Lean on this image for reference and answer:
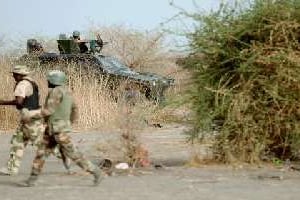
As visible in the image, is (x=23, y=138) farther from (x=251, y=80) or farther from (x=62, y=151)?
(x=251, y=80)

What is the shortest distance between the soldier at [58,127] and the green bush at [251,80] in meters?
2.96

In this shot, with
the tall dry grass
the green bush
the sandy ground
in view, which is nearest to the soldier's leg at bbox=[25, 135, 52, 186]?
the sandy ground

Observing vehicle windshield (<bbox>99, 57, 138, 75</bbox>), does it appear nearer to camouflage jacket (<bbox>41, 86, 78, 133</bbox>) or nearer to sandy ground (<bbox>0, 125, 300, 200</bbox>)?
sandy ground (<bbox>0, 125, 300, 200</bbox>)

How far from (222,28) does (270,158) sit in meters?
2.25

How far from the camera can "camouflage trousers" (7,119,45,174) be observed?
1001 centimetres

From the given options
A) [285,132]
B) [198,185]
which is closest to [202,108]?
[285,132]

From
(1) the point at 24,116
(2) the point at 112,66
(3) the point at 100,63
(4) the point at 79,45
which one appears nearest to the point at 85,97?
(3) the point at 100,63

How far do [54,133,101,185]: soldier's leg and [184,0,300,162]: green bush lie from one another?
289cm

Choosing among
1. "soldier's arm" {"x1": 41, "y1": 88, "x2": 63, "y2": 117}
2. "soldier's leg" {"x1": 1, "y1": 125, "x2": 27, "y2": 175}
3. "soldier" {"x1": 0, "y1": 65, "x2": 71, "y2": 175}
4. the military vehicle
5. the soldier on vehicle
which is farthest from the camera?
the soldier on vehicle

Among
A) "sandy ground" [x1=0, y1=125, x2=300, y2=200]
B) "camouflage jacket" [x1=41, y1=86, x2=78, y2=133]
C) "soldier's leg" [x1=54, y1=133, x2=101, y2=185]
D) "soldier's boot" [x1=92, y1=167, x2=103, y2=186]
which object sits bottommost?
"sandy ground" [x1=0, y1=125, x2=300, y2=200]

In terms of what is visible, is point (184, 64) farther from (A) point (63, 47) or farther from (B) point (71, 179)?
(A) point (63, 47)

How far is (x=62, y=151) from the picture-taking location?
907 cm

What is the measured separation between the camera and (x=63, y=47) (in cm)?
2428

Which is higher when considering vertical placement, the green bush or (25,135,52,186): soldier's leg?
the green bush
